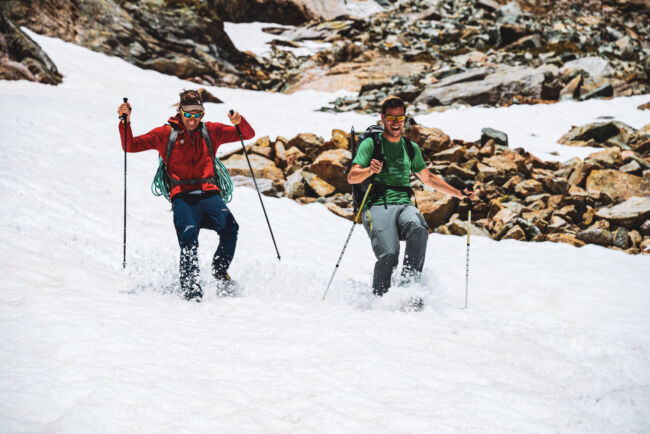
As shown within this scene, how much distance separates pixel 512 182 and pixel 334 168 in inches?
182

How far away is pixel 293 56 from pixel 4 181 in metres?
37.0

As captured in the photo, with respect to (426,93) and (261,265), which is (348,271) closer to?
(261,265)

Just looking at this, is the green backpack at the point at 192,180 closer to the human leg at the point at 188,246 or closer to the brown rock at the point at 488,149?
the human leg at the point at 188,246

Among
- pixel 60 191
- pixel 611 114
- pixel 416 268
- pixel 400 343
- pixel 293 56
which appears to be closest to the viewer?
pixel 400 343

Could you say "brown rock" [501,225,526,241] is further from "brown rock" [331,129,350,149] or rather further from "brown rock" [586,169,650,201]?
"brown rock" [331,129,350,149]

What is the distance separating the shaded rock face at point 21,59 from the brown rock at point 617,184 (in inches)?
865

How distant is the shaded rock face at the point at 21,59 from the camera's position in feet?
59.1

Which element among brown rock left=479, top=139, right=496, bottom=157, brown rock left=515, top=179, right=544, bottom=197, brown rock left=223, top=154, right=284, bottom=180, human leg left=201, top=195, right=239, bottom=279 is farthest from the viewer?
brown rock left=479, top=139, right=496, bottom=157

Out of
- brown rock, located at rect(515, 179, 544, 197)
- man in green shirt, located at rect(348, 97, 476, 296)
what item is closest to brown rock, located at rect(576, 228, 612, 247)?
brown rock, located at rect(515, 179, 544, 197)

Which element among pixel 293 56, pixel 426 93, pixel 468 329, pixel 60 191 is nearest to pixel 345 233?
pixel 468 329

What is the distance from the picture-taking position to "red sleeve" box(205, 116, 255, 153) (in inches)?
203

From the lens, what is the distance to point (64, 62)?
23.3m

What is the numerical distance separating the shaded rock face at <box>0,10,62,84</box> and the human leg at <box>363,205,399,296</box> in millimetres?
19825

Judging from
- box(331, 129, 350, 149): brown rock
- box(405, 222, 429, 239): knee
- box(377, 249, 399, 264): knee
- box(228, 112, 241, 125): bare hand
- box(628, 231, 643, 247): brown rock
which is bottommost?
box(628, 231, 643, 247): brown rock
